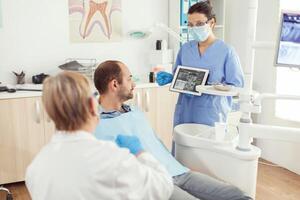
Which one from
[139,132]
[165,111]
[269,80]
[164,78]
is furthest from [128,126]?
[269,80]

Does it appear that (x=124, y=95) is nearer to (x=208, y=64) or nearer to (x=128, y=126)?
(x=128, y=126)

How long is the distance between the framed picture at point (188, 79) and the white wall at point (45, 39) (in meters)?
1.32

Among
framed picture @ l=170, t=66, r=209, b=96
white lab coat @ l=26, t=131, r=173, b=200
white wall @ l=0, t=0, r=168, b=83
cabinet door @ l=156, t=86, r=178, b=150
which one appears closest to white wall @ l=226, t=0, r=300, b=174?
cabinet door @ l=156, t=86, r=178, b=150

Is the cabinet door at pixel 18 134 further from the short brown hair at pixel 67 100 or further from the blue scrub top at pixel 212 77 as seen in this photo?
the short brown hair at pixel 67 100

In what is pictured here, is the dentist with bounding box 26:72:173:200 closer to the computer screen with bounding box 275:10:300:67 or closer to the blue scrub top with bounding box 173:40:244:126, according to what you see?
the computer screen with bounding box 275:10:300:67

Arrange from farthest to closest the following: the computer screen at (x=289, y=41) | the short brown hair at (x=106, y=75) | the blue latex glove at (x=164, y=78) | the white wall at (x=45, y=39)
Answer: the white wall at (x=45, y=39) → the blue latex glove at (x=164, y=78) → the short brown hair at (x=106, y=75) → the computer screen at (x=289, y=41)

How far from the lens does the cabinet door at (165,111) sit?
3197 mm

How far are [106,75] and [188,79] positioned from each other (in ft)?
1.77

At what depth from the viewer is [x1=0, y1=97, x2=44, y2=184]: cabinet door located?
8.78 ft

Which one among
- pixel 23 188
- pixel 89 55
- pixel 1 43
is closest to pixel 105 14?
pixel 89 55

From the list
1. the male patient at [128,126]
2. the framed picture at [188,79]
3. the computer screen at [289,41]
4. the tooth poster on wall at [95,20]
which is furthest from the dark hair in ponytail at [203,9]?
the tooth poster on wall at [95,20]

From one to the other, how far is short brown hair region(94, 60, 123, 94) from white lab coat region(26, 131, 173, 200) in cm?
76

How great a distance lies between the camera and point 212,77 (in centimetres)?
213

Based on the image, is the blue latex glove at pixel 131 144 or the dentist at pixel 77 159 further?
the blue latex glove at pixel 131 144
